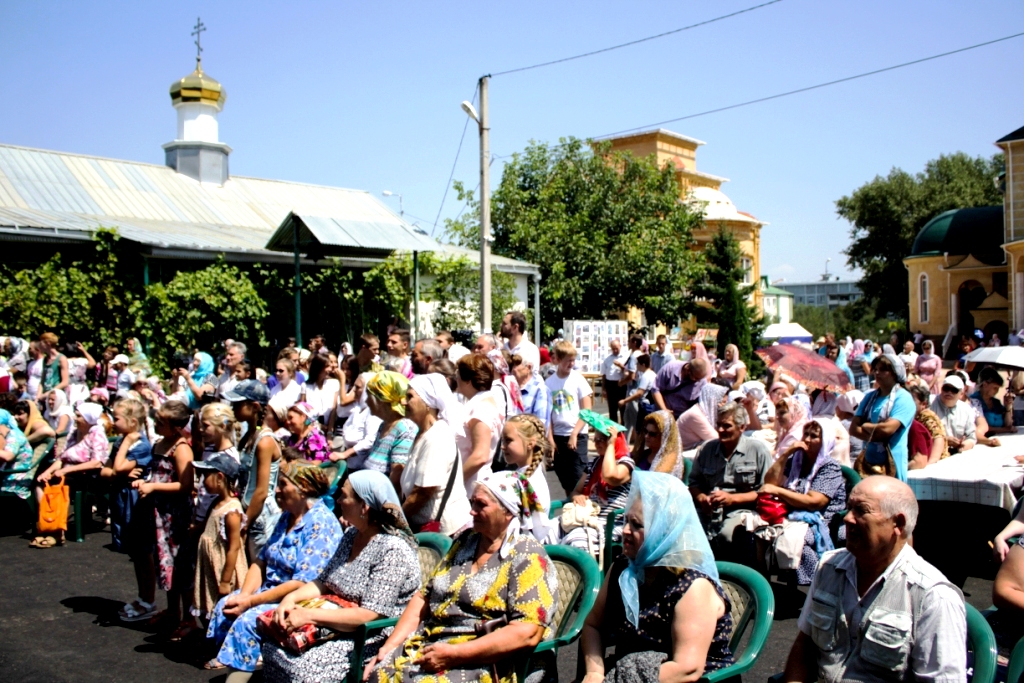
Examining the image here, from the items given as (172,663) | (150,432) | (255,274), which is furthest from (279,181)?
(172,663)

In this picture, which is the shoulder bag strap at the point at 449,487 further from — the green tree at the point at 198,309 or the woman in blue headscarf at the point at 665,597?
the green tree at the point at 198,309

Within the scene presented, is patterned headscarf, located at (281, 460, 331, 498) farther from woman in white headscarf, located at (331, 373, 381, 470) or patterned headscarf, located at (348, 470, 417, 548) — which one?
woman in white headscarf, located at (331, 373, 381, 470)

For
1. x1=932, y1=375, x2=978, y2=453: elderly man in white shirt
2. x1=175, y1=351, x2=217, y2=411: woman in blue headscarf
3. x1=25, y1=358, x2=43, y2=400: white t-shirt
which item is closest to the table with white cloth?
x1=932, y1=375, x2=978, y2=453: elderly man in white shirt

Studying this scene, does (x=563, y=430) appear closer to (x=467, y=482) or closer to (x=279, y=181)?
(x=467, y=482)

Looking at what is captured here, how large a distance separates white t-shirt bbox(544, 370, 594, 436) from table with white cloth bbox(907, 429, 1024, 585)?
9.32 feet

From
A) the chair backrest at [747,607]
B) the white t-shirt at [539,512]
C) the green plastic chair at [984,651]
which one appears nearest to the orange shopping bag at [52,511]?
the white t-shirt at [539,512]

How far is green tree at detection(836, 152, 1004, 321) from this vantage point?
50188mm

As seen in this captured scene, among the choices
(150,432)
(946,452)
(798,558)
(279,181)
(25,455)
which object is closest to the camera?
(798,558)

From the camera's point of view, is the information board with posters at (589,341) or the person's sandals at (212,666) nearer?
the person's sandals at (212,666)

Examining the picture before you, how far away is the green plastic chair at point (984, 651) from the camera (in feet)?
9.97

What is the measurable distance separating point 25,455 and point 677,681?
8.00 meters

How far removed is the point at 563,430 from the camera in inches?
327

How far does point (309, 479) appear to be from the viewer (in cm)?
491

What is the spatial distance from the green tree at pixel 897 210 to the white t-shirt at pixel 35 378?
151 ft
